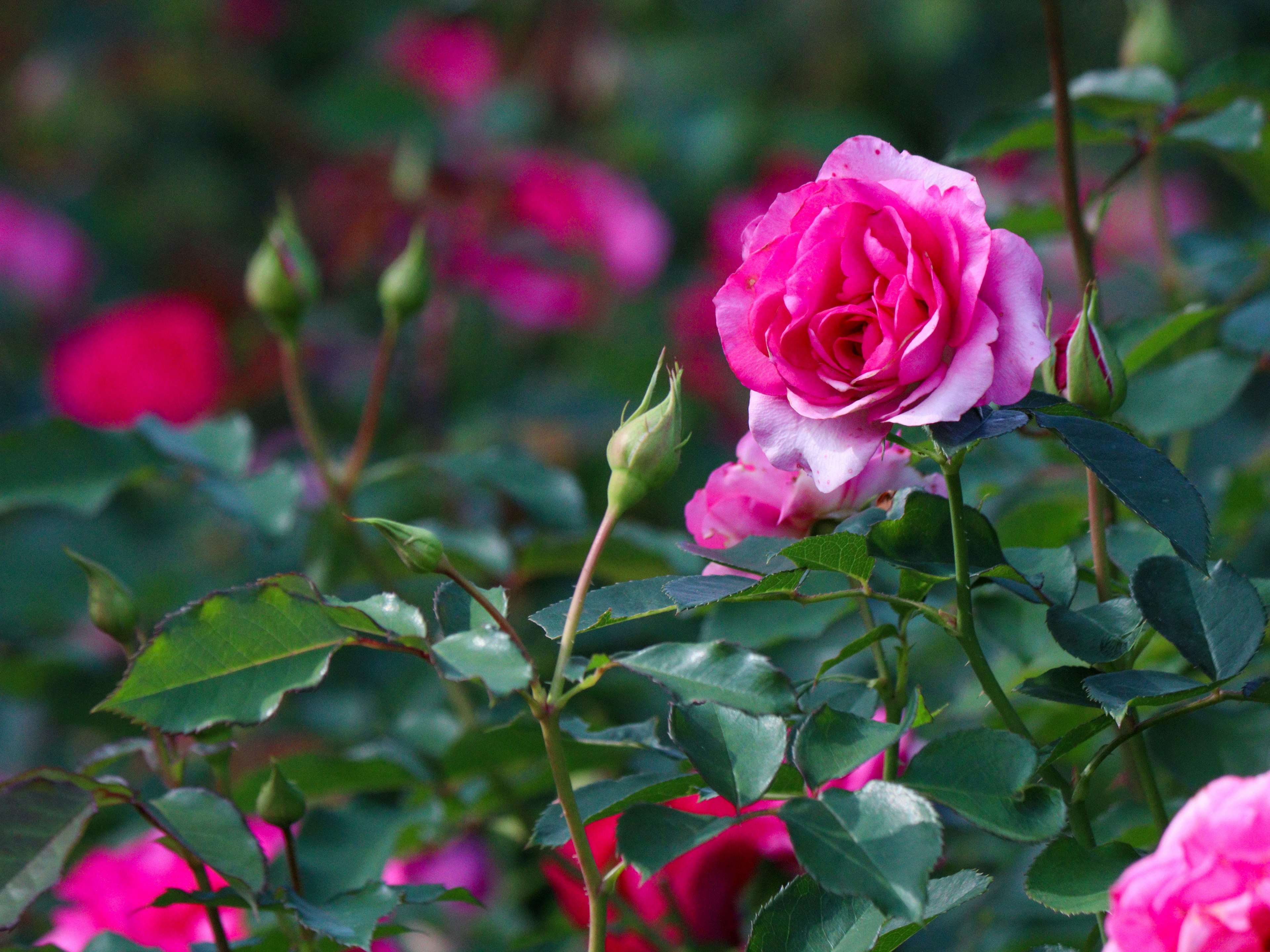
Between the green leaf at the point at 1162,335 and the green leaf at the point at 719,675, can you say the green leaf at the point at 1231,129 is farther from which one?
the green leaf at the point at 719,675

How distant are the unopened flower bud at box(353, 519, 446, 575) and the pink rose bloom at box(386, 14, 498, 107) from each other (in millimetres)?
1788

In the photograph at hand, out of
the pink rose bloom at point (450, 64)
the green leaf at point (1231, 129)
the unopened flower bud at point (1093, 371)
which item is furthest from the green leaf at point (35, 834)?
the pink rose bloom at point (450, 64)

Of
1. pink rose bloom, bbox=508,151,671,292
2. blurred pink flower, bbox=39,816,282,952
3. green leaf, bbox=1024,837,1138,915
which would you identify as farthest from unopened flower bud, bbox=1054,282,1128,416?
pink rose bloom, bbox=508,151,671,292

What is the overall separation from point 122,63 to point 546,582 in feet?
4.91

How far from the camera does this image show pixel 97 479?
0.79 m

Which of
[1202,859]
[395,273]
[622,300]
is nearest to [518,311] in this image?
[622,300]

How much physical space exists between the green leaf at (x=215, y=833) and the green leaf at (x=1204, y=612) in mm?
293

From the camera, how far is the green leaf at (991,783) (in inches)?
13.9

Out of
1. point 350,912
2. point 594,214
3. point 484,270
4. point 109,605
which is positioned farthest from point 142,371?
point 350,912

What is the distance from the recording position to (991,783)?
1.20 ft

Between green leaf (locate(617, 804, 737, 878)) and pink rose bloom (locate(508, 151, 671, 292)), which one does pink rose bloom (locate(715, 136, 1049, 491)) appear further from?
pink rose bloom (locate(508, 151, 671, 292))

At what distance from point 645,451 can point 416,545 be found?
8cm

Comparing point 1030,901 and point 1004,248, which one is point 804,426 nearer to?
point 1004,248

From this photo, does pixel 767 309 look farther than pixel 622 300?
No
